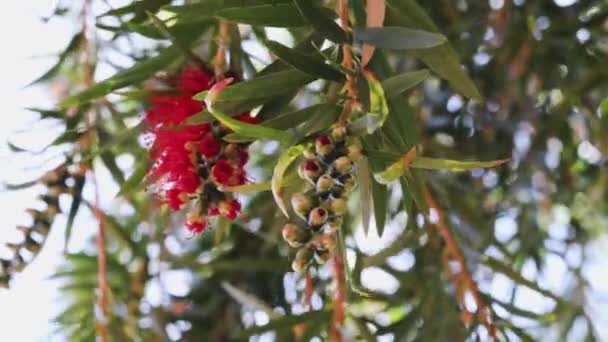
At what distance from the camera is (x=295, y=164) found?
526 mm

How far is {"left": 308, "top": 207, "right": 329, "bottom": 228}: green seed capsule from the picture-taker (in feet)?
1.51

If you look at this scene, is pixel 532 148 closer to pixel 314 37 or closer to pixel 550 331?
pixel 550 331

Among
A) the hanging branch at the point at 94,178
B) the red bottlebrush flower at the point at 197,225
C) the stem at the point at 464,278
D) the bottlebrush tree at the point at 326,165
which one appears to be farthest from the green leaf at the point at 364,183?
the hanging branch at the point at 94,178

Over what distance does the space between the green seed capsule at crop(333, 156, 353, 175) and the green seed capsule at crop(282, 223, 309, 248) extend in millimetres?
33

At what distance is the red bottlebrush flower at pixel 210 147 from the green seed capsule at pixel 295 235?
0.11 m

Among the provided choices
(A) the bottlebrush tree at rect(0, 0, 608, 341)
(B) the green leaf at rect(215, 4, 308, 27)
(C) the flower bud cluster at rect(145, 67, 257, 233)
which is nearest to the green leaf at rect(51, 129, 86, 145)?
(A) the bottlebrush tree at rect(0, 0, 608, 341)

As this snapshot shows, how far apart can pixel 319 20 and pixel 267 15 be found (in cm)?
4

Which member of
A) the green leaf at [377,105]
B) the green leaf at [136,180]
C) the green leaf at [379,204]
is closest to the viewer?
the green leaf at [377,105]

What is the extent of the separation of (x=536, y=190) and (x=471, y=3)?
19 centimetres

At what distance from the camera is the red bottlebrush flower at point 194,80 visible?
63cm

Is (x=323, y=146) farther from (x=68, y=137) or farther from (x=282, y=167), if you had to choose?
A: (x=68, y=137)

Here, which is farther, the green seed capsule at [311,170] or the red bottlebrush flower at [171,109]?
the red bottlebrush flower at [171,109]

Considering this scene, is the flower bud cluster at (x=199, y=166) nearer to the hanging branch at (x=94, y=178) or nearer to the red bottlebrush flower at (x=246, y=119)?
the red bottlebrush flower at (x=246, y=119)

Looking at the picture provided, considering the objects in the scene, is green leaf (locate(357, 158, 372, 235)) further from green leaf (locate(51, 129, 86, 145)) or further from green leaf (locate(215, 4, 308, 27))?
green leaf (locate(51, 129, 86, 145))
